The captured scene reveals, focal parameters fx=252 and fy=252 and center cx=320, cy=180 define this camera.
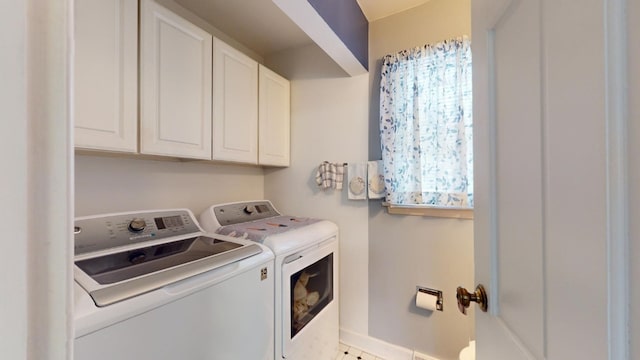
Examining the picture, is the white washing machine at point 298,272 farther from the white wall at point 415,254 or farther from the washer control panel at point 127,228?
the white wall at point 415,254

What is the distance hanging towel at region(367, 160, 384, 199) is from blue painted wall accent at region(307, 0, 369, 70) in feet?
2.43

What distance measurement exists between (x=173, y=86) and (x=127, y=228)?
0.74m

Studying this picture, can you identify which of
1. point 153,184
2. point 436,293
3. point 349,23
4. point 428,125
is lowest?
point 436,293

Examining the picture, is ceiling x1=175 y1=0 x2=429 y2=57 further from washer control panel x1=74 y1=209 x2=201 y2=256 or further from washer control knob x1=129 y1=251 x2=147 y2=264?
washer control knob x1=129 y1=251 x2=147 y2=264

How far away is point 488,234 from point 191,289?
0.94 meters

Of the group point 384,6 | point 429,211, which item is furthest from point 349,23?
point 429,211

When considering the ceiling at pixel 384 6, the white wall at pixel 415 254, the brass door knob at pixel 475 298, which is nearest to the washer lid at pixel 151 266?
the brass door knob at pixel 475 298

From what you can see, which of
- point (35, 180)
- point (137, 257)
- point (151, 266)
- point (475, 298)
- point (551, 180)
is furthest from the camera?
point (137, 257)

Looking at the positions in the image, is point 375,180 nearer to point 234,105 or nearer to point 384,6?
point 234,105

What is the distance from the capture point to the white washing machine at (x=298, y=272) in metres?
1.29

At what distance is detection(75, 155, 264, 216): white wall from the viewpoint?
1264mm

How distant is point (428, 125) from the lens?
5.39ft

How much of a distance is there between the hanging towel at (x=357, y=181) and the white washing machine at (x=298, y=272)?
0.95 feet

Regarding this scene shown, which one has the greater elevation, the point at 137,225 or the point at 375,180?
the point at 375,180
